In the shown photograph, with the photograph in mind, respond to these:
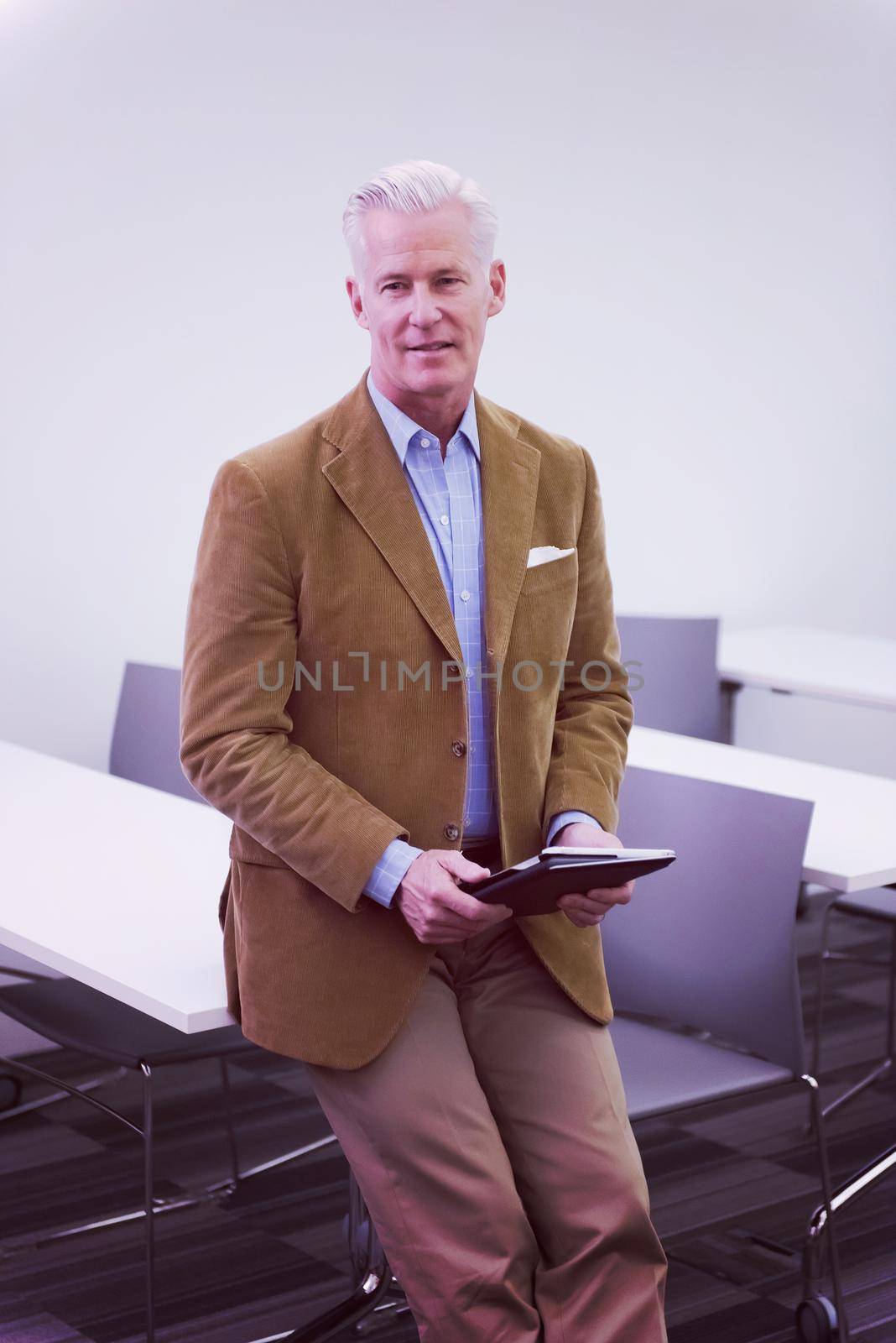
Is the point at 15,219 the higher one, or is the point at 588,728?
the point at 15,219

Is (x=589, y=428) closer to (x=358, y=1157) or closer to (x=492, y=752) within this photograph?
(x=492, y=752)

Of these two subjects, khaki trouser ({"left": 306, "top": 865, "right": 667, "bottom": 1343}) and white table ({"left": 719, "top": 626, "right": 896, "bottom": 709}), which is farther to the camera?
white table ({"left": 719, "top": 626, "right": 896, "bottom": 709})

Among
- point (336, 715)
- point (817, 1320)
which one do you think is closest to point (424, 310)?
point (336, 715)

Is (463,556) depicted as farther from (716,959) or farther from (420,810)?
(716,959)

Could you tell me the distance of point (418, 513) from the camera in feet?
5.93

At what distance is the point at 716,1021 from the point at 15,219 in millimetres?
2250

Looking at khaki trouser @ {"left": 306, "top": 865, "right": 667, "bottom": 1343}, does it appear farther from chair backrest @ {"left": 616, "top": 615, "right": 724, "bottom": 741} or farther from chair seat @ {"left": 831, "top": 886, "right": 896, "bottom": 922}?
chair backrest @ {"left": 616, "top": 615, "right": 724, "bottom": 741}

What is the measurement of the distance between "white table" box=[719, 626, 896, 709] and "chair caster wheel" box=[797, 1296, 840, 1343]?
65.0 inches

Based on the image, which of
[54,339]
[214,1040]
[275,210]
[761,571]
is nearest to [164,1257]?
[214,1040]

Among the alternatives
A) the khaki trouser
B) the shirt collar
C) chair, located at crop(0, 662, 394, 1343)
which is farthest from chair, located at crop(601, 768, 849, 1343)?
the shirt collar

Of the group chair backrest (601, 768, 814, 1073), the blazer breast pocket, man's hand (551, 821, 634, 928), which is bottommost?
chair backrest (601, 768, 814, 1073)

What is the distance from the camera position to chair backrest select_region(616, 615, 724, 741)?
394cm

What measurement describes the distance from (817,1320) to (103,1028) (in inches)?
45.8

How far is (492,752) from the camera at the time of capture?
1838 millimetres
